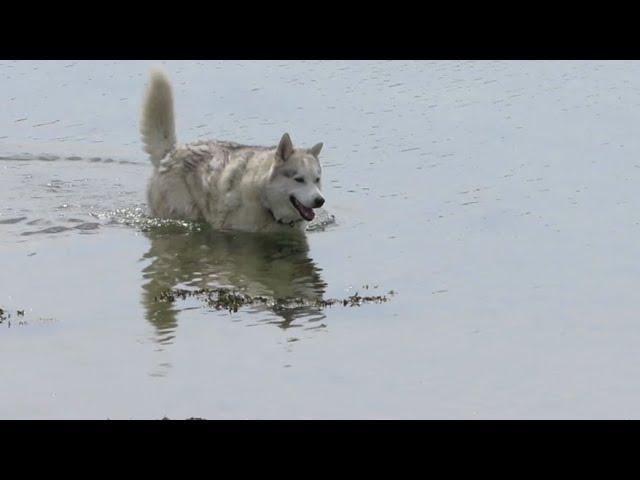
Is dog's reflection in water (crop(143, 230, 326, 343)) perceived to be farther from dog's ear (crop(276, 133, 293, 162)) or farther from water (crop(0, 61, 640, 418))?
dog's ear (crop(276, 133, 293, 162))

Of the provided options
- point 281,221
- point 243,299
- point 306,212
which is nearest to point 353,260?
point 306,212

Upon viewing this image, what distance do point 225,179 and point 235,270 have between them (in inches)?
78.5

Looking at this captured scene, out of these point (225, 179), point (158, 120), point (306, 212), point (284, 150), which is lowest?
point (306, 212)

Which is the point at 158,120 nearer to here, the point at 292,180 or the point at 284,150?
the point at 284,150

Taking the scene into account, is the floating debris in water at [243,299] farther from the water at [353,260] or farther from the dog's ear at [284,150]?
the dog's ear at [284,150]

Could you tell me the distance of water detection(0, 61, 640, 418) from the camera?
9180 millimetres

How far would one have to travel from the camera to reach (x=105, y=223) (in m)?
15.0

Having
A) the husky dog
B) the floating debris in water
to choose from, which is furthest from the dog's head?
the floating debris in water

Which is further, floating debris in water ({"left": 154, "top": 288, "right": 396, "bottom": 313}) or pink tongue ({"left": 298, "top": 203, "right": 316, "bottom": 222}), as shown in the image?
pink tongue ({"left": 298, "top": 203, "right": 316, "bottom": 222})

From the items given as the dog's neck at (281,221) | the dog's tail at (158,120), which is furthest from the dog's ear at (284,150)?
the dog's tail at (158,120)

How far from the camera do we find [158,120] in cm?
1520

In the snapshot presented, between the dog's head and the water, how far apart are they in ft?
1.42
